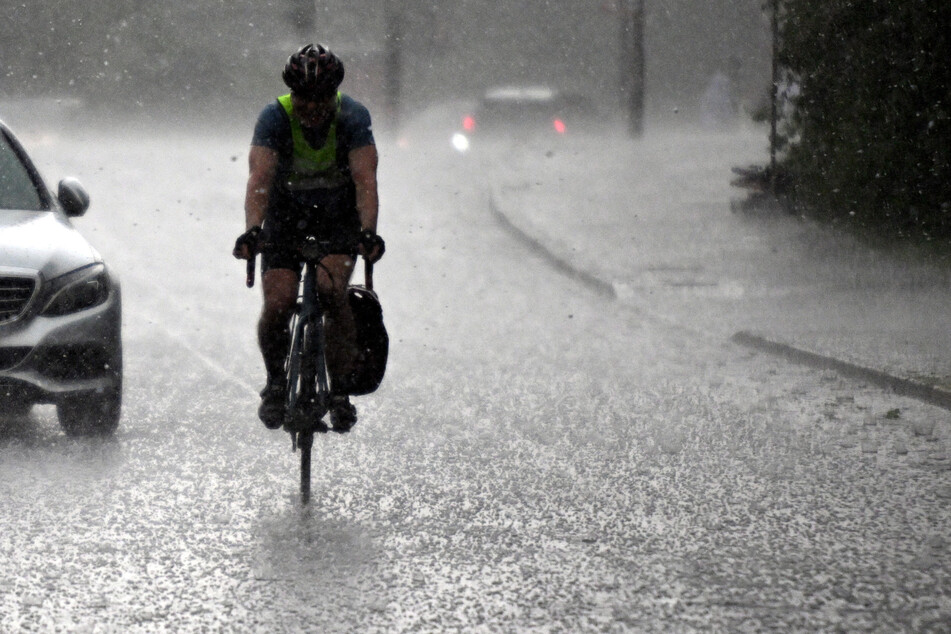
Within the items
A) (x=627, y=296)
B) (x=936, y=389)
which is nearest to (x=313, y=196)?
(x=936, y=389)

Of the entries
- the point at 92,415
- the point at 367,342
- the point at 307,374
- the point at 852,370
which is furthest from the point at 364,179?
the point at 852,370

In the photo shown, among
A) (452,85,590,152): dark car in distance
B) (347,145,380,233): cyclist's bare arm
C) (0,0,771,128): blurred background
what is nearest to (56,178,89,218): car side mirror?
(347,145,380,233): cyclist's bare arm

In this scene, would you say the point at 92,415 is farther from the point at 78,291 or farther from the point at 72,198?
the point at 72,198

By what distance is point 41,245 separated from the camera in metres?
7.85

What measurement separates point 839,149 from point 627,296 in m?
2.55

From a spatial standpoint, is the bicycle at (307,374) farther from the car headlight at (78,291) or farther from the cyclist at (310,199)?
the car headlight at (78,291)

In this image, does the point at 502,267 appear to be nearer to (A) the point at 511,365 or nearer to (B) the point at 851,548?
(A) the point at 511,365

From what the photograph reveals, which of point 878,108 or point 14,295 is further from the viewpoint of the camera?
point 878,108

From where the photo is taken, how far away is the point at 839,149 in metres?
15.5

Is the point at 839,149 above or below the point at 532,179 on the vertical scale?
above

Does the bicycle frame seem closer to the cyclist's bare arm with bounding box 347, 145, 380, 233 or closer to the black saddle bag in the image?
the black saddle bag

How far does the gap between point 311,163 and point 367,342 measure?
746 mm

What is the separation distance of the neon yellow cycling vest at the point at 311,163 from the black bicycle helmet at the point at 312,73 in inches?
7.1

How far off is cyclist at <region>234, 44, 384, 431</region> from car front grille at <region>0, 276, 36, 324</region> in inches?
61.4
